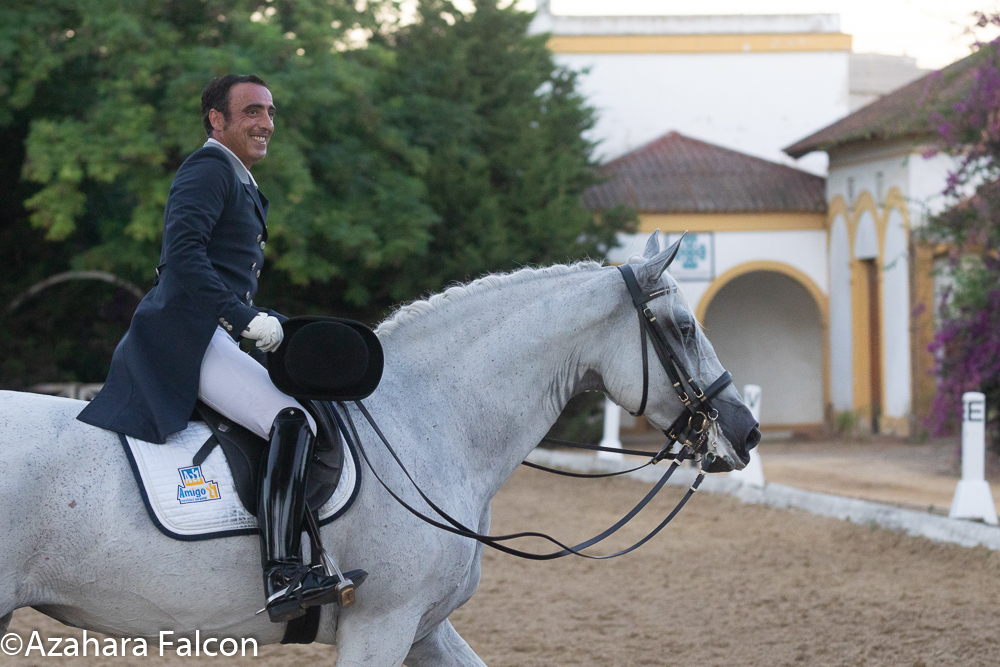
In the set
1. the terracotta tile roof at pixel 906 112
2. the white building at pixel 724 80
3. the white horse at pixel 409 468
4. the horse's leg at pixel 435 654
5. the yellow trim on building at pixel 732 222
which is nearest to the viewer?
the white horse at pixel 409 468

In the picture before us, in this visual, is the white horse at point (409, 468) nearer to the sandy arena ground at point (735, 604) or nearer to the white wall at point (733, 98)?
the sandy arena ground at point (735, 604)

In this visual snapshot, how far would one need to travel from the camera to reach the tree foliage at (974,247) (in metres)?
11.8

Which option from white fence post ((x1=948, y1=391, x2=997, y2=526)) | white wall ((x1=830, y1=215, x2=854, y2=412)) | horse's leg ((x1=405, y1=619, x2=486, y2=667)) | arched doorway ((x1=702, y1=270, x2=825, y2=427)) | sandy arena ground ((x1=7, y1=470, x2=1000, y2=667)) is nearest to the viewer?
horse's leg ((x1=405, y1=619, x2=486, y2=667))

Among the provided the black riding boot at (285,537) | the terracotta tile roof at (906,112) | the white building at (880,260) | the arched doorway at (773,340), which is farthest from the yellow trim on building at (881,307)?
the black riding boot at (285,537)

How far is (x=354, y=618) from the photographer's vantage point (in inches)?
132

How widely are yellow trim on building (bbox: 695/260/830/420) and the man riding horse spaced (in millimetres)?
17693

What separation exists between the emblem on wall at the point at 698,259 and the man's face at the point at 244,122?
17596mm

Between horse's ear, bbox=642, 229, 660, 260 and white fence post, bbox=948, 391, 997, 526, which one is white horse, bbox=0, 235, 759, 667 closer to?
horse's ear, bbox=642, 229, 660, 260

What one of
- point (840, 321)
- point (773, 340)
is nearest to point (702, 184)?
point (840, 321)

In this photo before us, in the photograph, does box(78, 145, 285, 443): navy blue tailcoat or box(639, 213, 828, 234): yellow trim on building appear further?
box(639, 213, 828, 234): yellow trim on building

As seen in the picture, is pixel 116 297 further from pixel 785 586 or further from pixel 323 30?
pixel 785 586

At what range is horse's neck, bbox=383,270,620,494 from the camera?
366cm

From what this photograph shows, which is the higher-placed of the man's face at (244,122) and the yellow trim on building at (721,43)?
the yellow trim on building at (721,43)

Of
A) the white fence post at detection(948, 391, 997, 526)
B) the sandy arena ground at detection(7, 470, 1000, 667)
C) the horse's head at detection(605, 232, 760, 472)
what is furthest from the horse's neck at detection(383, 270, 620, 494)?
the white fence post at detection(948, 391, 997, 526)
